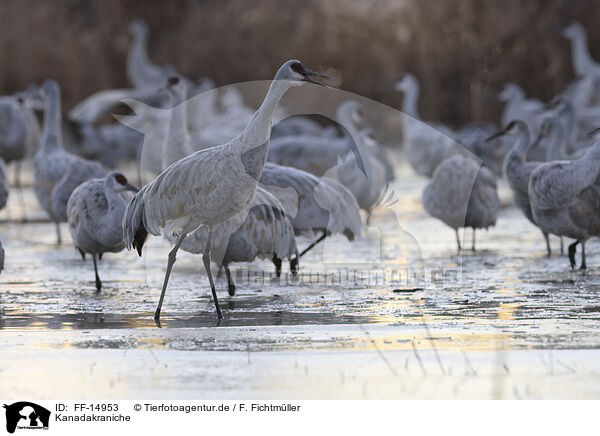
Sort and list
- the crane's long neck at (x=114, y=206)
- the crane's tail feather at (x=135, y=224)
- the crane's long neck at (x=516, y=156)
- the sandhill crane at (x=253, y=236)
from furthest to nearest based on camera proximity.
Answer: the crane's long neck at (x=516, y=156), the crane's long neck at (x=114, y=206), the sandhill crane at (x=253, y=236), the crane's tail feather at (x=135, y=224)

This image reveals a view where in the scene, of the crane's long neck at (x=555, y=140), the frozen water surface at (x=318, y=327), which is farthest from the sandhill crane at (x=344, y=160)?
the crane's long neck at (x=555, y=140)

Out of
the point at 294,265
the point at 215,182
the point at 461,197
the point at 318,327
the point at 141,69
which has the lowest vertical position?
the point at 318,327

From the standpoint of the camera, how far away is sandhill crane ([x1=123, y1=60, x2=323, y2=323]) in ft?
22.6

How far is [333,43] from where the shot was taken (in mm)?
26891

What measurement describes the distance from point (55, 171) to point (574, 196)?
5922 mm

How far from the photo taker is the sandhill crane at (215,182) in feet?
22.6

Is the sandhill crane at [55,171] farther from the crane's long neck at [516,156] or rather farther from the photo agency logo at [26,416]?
the photo agency logo at [26,416]

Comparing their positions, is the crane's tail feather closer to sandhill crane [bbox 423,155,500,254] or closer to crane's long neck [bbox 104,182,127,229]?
crane's long neck [bbox 104,182,127,229]

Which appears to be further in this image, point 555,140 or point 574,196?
point 555,140

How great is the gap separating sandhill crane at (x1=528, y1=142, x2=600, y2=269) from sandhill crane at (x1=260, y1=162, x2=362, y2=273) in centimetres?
155

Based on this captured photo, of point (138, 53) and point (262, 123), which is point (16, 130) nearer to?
point (138, 53)

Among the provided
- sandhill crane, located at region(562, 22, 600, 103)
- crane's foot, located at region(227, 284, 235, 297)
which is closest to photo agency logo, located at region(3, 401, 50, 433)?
crane's foot, located at region(227, 284, 235, 297)

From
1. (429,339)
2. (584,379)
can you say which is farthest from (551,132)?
(584,379)

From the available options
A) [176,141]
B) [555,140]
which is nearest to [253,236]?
[176,141]
